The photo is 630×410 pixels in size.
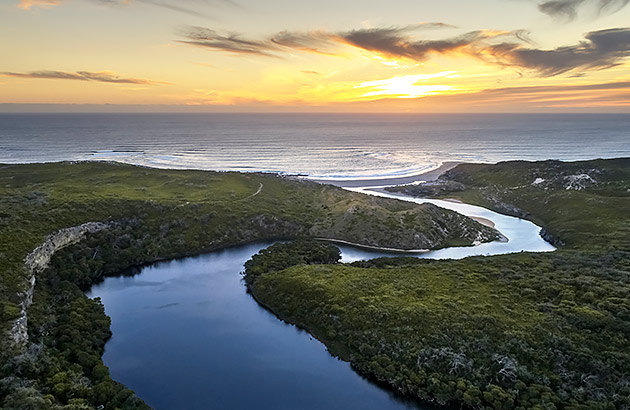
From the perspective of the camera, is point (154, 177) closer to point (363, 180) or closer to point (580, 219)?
point (363, 180)

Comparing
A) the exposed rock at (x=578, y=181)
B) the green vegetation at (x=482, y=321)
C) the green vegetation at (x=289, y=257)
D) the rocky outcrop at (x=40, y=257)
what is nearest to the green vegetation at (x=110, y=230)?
the rocky outcrop at (x=40, y=257)

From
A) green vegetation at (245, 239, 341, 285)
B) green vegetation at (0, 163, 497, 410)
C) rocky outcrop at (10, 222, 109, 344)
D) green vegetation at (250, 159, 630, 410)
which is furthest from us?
green vegetation at (245, 239, 341, 285)

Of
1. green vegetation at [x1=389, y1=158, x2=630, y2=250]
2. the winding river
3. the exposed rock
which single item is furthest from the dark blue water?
the exposed rock

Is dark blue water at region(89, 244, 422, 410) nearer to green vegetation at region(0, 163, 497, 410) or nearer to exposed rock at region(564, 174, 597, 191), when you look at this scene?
green vegetation at region(0, 163, 497, 410)

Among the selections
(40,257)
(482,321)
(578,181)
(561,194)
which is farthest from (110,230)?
Answer: (578,181)

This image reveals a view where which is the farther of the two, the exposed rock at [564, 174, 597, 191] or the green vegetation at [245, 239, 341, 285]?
the exposed rock at [564, 174, 597, 191]

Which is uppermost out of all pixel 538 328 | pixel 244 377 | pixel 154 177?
pixel 154 177

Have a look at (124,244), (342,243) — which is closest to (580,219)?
(342,243)
